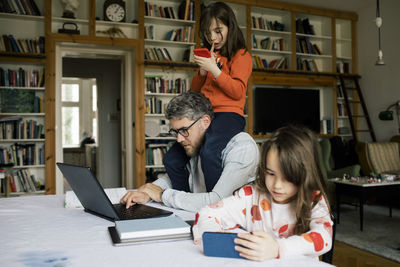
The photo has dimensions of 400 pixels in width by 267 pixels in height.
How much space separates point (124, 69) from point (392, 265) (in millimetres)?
4112

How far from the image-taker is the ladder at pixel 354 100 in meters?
6.29

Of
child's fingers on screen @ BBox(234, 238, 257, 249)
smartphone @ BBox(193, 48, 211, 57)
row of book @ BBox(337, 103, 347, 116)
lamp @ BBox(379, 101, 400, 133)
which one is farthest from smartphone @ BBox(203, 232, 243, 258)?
row of book @ BBox(337, 103, 347, 116)

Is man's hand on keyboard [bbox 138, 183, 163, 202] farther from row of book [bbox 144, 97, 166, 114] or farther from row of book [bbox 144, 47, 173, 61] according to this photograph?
row of book [bbox 144, 47, 173, 61]

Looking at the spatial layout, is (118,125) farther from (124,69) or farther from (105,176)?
(124,69)

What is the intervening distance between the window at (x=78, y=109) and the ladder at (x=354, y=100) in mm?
6112

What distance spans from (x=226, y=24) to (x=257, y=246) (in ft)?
4.10

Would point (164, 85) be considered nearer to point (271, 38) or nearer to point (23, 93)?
point (23, 93)

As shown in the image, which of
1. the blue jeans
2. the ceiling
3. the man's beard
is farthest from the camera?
the ceiling

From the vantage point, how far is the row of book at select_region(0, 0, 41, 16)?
4488 mm

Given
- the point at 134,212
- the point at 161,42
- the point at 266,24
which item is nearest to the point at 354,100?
the point at 266,24

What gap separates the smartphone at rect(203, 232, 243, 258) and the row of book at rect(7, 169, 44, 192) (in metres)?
4.40

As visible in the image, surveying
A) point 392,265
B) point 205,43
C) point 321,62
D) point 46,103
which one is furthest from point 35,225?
point 321,62

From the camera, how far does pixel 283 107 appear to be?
6086mm

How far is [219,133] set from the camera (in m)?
1.54
